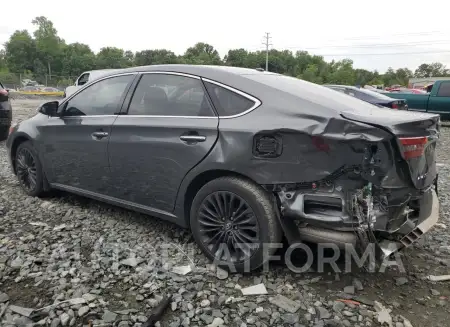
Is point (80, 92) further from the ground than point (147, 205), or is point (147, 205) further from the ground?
point (80, 92)

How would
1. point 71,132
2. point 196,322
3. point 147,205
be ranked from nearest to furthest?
point 196,322, point 147,205, point 71,132

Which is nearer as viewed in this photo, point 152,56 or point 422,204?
point 422,204

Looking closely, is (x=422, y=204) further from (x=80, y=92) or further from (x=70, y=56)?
(x=70, y=56)

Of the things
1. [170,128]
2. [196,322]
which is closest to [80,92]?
[170,128]

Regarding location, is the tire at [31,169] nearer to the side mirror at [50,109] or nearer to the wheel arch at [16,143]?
the wheel arch at [16,143]

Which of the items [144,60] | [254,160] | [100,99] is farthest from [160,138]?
[144,60]

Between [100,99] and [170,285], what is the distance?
80.0 inches

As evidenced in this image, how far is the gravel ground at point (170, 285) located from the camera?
2584 mm

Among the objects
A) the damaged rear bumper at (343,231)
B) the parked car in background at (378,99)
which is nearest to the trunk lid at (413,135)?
the damaged rear bumper at (343,231)

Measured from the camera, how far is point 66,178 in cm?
432

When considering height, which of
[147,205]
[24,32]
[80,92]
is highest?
[24,32]

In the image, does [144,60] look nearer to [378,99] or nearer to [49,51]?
[49,51]

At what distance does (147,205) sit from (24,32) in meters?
107

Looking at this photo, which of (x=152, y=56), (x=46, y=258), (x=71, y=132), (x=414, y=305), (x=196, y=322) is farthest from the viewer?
(x=152, y=56)
